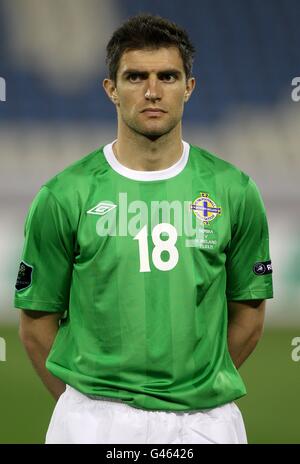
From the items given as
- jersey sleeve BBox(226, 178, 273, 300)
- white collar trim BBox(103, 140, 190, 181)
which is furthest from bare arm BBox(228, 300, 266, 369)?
A: white collar trim BBox(103, 140, 190, 181)

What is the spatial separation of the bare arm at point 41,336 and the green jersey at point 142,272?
0.07 metres

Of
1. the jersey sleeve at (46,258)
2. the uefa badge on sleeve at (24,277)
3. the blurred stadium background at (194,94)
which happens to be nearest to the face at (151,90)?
the jersey sleeve at (46,258)

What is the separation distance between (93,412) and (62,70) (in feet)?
29.0

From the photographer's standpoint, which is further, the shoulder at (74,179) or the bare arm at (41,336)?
the bare arm at (41,336)

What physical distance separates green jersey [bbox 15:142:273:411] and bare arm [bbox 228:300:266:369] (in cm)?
20

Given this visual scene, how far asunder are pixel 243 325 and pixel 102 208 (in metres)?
0.69

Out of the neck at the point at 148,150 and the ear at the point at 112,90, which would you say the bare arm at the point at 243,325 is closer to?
the neck at the point at 148,150

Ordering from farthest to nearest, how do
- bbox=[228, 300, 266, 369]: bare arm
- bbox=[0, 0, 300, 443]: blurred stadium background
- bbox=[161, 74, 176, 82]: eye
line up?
bbox=[0, 0, 300, 443]: blurred stadium background, bbox=[228, 300, 266, 369]: bare arm, bbox=[161, 74, 176, 82]: eye

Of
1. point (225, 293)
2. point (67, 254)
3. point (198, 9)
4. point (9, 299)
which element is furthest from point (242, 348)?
point (198, 9)

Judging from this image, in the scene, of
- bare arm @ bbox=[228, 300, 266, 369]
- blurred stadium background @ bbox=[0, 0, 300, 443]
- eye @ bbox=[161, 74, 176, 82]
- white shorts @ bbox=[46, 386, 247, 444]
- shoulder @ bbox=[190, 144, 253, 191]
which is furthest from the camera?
blurred stadium background @ bbox=[0, 0, 300, 443]

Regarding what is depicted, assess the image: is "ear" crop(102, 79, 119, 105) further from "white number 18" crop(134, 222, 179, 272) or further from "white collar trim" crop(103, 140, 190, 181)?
"white number 18" crop(134, 222, 179, 272)

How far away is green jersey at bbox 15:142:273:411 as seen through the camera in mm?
2719

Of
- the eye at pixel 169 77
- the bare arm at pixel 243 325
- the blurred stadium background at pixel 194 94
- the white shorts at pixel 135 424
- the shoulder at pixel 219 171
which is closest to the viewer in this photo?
the white shorts at pixel 135 424

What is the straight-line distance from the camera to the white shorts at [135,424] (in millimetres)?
2711
